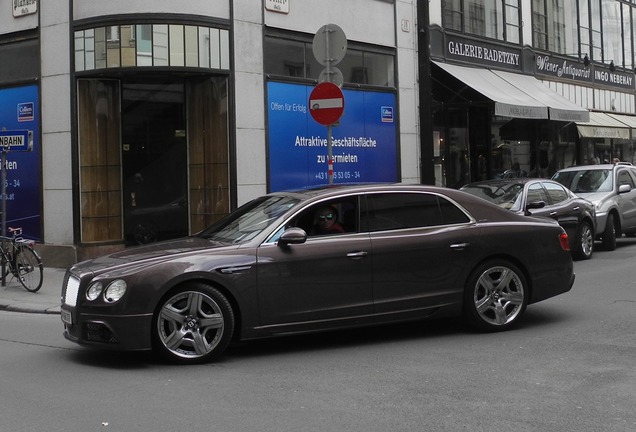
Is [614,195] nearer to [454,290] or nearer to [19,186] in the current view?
[454,290]

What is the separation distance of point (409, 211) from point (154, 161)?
8.63 meters

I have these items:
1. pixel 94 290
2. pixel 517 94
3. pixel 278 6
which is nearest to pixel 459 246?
pixel 94 290

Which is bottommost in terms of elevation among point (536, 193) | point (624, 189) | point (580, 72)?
point (536, 193)

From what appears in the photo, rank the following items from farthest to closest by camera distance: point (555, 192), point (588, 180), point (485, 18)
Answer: point (485, 18)
point (588, 180)
point (555, 192)

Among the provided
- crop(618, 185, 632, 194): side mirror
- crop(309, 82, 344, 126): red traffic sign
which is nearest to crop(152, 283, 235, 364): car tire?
crop(309, 82, 344, 126): red traffic sign

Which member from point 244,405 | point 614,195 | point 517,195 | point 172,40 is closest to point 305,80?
point 172,40

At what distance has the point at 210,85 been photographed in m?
14.8

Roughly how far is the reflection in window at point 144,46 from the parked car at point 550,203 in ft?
17.8

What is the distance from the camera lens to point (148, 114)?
Result: 49.2 feet

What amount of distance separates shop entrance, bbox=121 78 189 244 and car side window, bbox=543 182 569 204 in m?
6.76

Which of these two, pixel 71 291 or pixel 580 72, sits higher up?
pixel 580 72

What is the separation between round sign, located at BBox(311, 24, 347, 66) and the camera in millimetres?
11602

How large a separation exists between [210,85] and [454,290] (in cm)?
864

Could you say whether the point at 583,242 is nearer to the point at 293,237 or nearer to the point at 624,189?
the point at 624,189
